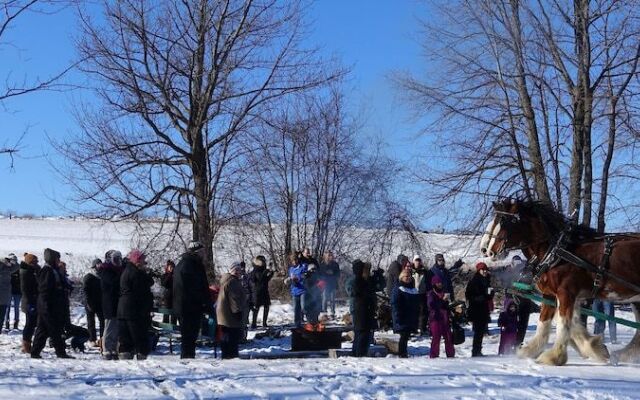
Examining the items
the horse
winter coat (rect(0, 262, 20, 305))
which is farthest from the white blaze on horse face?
winter coat (rect(0, 262, 20, 305))

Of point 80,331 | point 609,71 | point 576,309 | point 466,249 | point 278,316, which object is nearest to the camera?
point 576,309

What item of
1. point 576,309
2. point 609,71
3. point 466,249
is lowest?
point 576,309

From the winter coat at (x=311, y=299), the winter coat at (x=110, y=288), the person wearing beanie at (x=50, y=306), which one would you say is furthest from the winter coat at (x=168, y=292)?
the person wearing beanie at (x=50, y=306)

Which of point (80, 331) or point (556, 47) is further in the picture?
point (556, 47)

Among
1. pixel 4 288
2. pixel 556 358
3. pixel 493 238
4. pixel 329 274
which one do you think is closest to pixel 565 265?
pixel 493 238

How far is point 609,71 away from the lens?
67.3 feet

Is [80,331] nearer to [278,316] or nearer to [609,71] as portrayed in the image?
[278,316]

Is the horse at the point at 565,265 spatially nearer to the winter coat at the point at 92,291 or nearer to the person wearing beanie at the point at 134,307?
the person wearing beanie at the point at 134,307

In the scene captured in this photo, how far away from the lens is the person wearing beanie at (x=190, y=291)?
1252 centimetres

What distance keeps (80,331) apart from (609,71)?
13.5 meters

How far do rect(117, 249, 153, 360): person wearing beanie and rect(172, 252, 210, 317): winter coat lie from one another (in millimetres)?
584

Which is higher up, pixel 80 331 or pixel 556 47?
pixel 556 47

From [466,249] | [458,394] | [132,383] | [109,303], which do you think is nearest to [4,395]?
[132,383]

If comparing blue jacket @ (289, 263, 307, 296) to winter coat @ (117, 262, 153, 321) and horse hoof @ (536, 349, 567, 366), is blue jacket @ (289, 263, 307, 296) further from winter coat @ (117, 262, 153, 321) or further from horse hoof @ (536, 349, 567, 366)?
horse hoof @ (536, 349, 567, 366)
